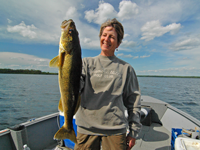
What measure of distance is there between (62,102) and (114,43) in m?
1.24

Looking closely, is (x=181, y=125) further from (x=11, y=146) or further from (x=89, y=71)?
(x=11, y=146)

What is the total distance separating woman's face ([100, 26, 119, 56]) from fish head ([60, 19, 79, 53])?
0.44 m

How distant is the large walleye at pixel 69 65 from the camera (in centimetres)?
175

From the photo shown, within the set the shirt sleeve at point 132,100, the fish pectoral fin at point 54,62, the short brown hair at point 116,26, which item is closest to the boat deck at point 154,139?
the shirt sleeve at point 132,100

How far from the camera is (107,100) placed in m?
1.81

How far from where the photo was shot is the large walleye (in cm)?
175

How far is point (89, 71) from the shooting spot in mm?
1968

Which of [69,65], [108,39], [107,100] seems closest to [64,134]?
[107,100]

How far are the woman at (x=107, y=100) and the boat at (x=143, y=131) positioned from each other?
2.20 metres

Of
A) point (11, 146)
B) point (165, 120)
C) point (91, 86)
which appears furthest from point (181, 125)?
point (11, 146)

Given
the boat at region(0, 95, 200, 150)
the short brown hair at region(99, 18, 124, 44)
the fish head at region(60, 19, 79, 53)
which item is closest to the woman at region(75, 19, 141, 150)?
the short brown hair at region(99, 18, 124, 44)

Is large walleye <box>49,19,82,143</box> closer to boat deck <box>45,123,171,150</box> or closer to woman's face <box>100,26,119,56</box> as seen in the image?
woman's face <box>100,26,119,56</box>

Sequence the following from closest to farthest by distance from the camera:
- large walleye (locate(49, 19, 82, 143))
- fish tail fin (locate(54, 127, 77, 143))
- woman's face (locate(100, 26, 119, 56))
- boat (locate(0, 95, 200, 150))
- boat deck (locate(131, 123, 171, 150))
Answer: large walleye (locate(49, 19, 82, 143)), fish tail fin (locate(54, 127, 77, 143)), woman's face (locate(100, 26, 119, 56)), boat (locate(0, 95, 200, 150)), boat deck (locate(131, 123, 171, 150))

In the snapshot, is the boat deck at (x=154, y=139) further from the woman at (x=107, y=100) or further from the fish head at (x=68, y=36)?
the fish head at (x=68, y=36)
